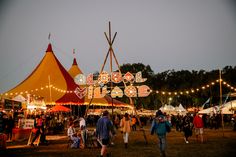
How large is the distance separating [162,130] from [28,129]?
11950mm

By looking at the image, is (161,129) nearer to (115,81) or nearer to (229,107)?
(115,81)

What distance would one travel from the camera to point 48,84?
2955 cm

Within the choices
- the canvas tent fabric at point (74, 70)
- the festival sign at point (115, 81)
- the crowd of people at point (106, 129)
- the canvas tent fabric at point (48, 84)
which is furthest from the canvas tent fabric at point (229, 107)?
the canvas tent fabric at point (74, 70)

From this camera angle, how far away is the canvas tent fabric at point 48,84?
28106mm

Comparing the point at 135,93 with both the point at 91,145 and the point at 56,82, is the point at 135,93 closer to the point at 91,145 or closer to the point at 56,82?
the point at 91,145

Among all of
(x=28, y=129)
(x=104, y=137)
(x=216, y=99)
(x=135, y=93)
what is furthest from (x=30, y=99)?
(x=216, y=99)

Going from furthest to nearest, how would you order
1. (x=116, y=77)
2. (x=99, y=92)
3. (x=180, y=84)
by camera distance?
1. (x=180, y=84)
2. (x=99, y=92)
3. (x=116, y=77)

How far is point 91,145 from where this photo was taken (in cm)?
1389

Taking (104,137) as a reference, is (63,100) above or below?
above

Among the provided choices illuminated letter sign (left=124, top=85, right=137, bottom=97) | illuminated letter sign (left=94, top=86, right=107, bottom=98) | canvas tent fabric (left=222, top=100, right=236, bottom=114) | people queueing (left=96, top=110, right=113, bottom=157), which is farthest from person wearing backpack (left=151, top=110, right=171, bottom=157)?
canvas tent fabric (left=222, top=100, right=236, bottom=114)

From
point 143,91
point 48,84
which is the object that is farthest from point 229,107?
point 48,84

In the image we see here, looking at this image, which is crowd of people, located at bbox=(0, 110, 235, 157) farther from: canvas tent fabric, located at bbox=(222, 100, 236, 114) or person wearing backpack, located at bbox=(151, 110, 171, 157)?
canvas tent fabric, located at bbox=(222, 100, 236, 114)

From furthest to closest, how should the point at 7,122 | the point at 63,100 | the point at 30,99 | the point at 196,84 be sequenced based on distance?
1. the point at 196,84
2. the point at 63,100
3. the point at 30,99
4. the point at 7,122

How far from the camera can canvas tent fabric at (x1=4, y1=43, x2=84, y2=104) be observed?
92.2 ft
